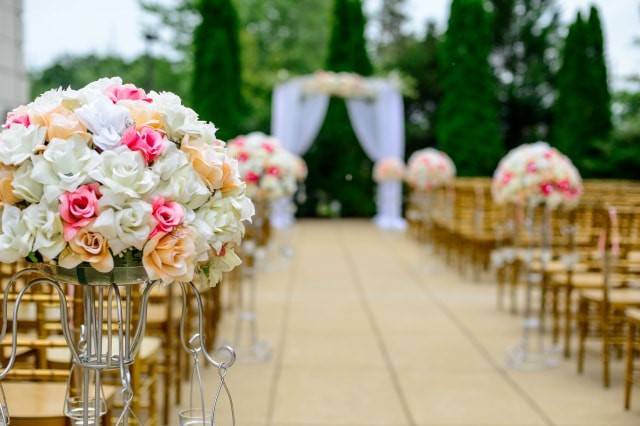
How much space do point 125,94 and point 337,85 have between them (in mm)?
15420

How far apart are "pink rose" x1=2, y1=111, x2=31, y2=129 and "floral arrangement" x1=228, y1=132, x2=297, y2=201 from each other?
4282 millimetres

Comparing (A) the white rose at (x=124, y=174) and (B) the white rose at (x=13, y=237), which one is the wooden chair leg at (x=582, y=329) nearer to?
(A) the white rose at (x=124, y=174)

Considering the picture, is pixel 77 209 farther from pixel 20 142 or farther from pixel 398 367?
pixel 398 367

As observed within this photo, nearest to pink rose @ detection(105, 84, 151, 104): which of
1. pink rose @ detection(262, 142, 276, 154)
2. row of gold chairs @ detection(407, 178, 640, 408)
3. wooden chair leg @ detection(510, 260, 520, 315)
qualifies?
row of gold chairs @ detection(407, 178, 640, 408)

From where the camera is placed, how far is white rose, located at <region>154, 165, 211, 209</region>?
6.68ft

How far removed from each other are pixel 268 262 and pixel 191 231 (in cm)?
996

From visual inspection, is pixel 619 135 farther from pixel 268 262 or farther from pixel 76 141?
pixel 76 141

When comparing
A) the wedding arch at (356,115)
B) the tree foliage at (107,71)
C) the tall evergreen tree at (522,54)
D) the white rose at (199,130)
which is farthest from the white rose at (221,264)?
the tree foliage at (107,71)

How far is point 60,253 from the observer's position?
2.01 m

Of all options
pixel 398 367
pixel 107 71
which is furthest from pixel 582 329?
pixel 107 71

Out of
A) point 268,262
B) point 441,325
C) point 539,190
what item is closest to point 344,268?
point 268,262

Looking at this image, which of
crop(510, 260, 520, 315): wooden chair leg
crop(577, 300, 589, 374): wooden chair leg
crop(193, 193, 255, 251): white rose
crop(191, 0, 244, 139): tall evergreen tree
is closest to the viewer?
crop(193, 193, 255, 251): white rose

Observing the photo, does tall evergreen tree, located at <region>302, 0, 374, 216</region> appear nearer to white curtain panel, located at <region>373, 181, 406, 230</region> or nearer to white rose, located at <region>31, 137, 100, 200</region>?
white curtain panel, located at <region>373, 181, 406, 230</region>

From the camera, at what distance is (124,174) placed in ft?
6.47
